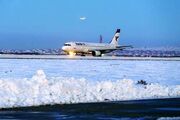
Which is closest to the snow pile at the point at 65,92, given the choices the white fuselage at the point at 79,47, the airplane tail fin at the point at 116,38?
the white fuselage at the point at 79,47

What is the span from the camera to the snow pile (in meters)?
17.5

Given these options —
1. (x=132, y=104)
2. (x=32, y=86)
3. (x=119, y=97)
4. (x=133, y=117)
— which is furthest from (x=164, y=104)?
(x=32, y=86)

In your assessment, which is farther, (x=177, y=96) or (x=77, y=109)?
(x=177, y=96)

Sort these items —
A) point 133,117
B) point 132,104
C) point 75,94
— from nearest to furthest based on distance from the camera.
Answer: point 133,117 < point 132,104 < point 75,94

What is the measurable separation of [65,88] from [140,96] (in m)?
3.18

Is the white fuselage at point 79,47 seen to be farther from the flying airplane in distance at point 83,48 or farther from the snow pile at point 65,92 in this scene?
the snow pile at point 65,92

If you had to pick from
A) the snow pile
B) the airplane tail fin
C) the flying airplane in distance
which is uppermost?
the airplane tail fin

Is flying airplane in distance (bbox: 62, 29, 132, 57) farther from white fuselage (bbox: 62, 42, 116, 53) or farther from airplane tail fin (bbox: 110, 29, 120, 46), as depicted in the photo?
airplane tail fin (bbox: 110, 29, 120, 46)

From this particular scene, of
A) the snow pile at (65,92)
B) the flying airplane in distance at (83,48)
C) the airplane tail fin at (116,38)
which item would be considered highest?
the airplane tail fin at (116,38)

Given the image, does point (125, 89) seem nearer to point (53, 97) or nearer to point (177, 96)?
point (177, 96)

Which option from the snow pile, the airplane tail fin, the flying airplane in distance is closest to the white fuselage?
the flying airplane in distance

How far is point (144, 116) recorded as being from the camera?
1451 cm

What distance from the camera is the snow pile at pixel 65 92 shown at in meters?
17.5

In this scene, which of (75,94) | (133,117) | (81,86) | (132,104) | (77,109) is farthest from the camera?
(81,86)
